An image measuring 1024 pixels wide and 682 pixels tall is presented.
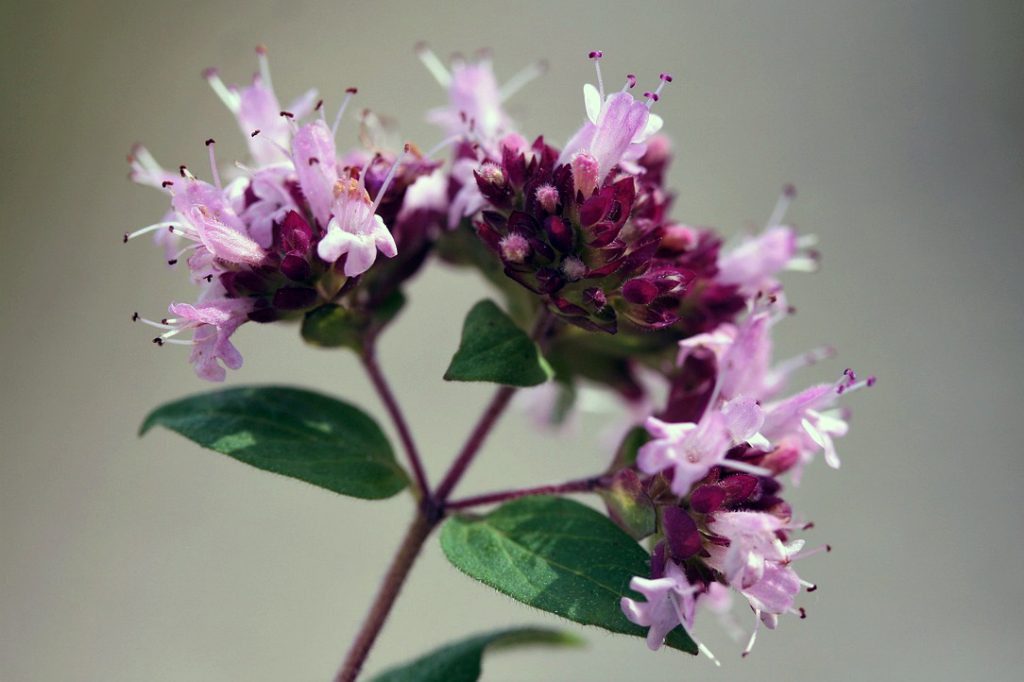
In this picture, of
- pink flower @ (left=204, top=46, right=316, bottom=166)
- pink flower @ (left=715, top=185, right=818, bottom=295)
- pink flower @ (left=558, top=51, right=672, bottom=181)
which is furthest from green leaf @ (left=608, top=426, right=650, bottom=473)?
pink flower @ (left=204, top=46, right=316, bottom=166)

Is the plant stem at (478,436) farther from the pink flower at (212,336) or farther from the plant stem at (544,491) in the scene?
the pink flower at (212,336)

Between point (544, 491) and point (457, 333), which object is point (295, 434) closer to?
point (544, 491)

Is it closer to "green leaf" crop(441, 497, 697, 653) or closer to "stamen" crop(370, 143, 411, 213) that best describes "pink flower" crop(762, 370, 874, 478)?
"green leaf" crop(441, 497, 697, 653)

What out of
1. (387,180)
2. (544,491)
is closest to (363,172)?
(387,180)

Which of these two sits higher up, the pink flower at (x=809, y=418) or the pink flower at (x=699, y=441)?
the pink flower at (x=809, y=418)

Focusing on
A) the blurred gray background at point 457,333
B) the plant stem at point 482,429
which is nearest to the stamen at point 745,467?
the plant stem at point 482,429
